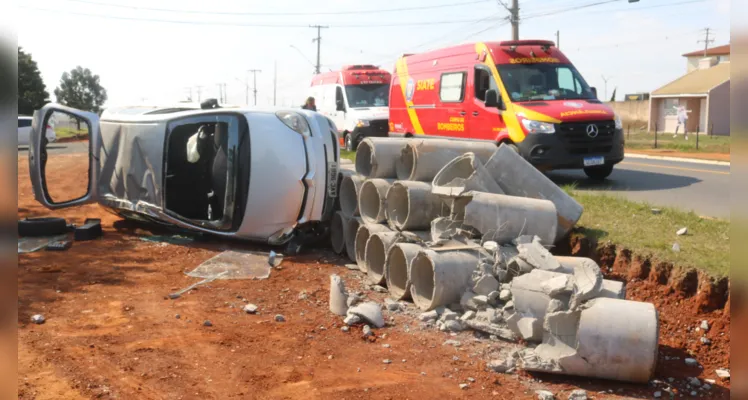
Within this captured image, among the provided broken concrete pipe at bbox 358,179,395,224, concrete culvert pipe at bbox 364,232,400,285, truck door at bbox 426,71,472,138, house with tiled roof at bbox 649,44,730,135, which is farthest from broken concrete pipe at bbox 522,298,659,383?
house with tiled roof at bbox 649,44,730,135

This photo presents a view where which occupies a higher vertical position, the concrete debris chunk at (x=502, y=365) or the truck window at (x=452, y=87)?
the truck window at (x=452, y=87)

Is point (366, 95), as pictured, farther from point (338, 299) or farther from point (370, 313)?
point (370, 313)

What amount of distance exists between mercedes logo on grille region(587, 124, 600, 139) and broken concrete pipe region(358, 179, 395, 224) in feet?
18.6

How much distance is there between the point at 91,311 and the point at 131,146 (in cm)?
376

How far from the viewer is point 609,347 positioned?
15.2ft

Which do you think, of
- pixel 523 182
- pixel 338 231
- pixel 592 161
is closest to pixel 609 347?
pixel 523 182

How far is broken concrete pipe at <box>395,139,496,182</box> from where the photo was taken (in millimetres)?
7781

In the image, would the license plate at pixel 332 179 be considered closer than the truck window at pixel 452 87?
Yes

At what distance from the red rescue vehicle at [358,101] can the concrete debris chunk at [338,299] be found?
48.5 ft

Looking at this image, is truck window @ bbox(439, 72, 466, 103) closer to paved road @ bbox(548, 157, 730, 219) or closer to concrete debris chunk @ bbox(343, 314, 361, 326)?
paved road @ bbox(548, 157, 730, 219)

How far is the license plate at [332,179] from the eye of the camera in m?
8.72

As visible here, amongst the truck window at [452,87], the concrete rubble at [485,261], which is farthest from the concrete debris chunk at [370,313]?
the truck window at [452,87]

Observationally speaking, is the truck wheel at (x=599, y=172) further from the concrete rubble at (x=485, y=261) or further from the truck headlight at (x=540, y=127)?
the concrete rubble at (x=485, y=261)

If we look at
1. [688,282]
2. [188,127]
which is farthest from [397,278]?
[188,127]
